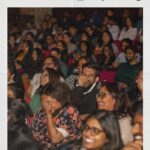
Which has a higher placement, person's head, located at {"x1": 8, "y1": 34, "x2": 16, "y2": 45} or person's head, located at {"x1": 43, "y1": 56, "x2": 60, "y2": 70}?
person's head, located at {"x1": 8, "y1": 34, "x2": 16, "y2": 45}

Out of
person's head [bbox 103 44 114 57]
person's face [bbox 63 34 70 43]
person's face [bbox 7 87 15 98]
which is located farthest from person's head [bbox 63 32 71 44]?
person's face [bbox 7 87 15 98]

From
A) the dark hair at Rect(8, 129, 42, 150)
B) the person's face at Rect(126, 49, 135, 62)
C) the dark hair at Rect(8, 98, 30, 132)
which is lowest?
the dark hair at Rect(8, 129, 42, 150)

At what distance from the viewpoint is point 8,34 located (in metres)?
1.73

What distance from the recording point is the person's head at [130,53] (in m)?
1.72

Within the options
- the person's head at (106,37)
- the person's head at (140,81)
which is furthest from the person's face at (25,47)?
the person's head at (140,81)

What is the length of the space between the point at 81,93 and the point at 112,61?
122mm

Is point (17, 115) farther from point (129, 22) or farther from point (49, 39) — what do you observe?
point (129, 22)

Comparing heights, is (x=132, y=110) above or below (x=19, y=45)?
below

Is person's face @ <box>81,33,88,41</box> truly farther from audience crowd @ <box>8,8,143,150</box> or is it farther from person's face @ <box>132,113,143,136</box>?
person's face @ <box>132,113,143,136</box>

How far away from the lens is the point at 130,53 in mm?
1727

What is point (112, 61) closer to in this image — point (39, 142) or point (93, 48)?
point (93, 48)

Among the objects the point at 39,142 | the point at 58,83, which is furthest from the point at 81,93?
the point at 39,142

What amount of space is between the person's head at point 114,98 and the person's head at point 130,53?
0.08 meters

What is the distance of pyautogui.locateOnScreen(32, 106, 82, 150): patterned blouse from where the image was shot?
1710 mm
